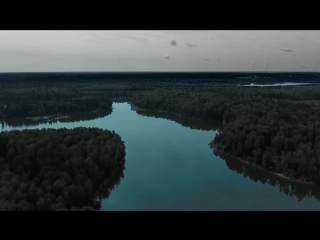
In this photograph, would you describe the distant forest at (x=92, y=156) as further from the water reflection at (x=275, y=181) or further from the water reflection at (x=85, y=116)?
the water reflection at (x=85, y=116)

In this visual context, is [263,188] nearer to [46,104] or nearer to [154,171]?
[154,171]

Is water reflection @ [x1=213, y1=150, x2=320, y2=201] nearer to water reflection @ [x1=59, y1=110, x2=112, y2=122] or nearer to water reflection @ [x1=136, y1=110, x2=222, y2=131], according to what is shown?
water reflection @ [x1=136, y1=110, x2=222, y2=131]

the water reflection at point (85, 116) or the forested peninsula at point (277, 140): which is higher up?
the forested peninsula at point (277, 140)

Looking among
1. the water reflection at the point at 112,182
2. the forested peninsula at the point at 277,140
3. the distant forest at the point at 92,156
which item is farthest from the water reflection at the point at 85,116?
the water reflection at the point at 112,182

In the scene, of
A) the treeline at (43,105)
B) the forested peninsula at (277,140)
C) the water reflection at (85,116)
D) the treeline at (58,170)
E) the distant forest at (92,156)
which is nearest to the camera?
the treeline at (58,170)
